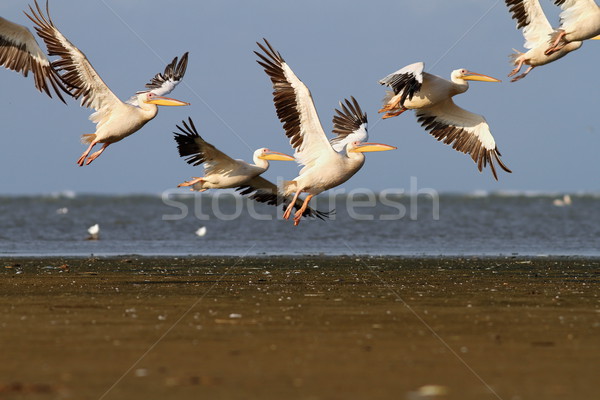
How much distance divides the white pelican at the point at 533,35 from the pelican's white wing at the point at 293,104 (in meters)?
3.40

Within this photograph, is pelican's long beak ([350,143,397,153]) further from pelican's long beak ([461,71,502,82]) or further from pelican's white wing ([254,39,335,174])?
pelican's long beak ([461,71,502,82])

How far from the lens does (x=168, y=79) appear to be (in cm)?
1573

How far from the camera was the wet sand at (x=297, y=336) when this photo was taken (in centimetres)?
531

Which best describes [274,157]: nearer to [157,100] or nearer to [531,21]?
[157,100]

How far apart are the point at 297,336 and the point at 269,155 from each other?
24.1 feet

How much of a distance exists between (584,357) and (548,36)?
29.8 feet

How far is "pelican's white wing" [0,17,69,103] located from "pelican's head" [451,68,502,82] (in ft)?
20.1

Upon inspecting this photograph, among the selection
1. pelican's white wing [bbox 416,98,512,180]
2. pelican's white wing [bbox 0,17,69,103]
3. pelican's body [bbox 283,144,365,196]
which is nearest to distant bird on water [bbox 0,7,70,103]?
pelican's white wing [bbox 0,17,69,103]

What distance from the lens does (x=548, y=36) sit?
1423 cm

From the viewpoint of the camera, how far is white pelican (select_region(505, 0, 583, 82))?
14133 mm

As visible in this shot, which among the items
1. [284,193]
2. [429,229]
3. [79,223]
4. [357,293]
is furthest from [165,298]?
[79,223]

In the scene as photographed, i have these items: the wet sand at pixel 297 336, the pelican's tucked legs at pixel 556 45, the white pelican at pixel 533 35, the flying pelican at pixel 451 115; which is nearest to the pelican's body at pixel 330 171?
the flying pelican at pixel 451 115

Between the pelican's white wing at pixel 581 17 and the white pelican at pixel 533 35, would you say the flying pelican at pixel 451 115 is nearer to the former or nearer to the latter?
the white pelican at pixel 533 35

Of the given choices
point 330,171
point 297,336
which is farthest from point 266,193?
point 297,336
